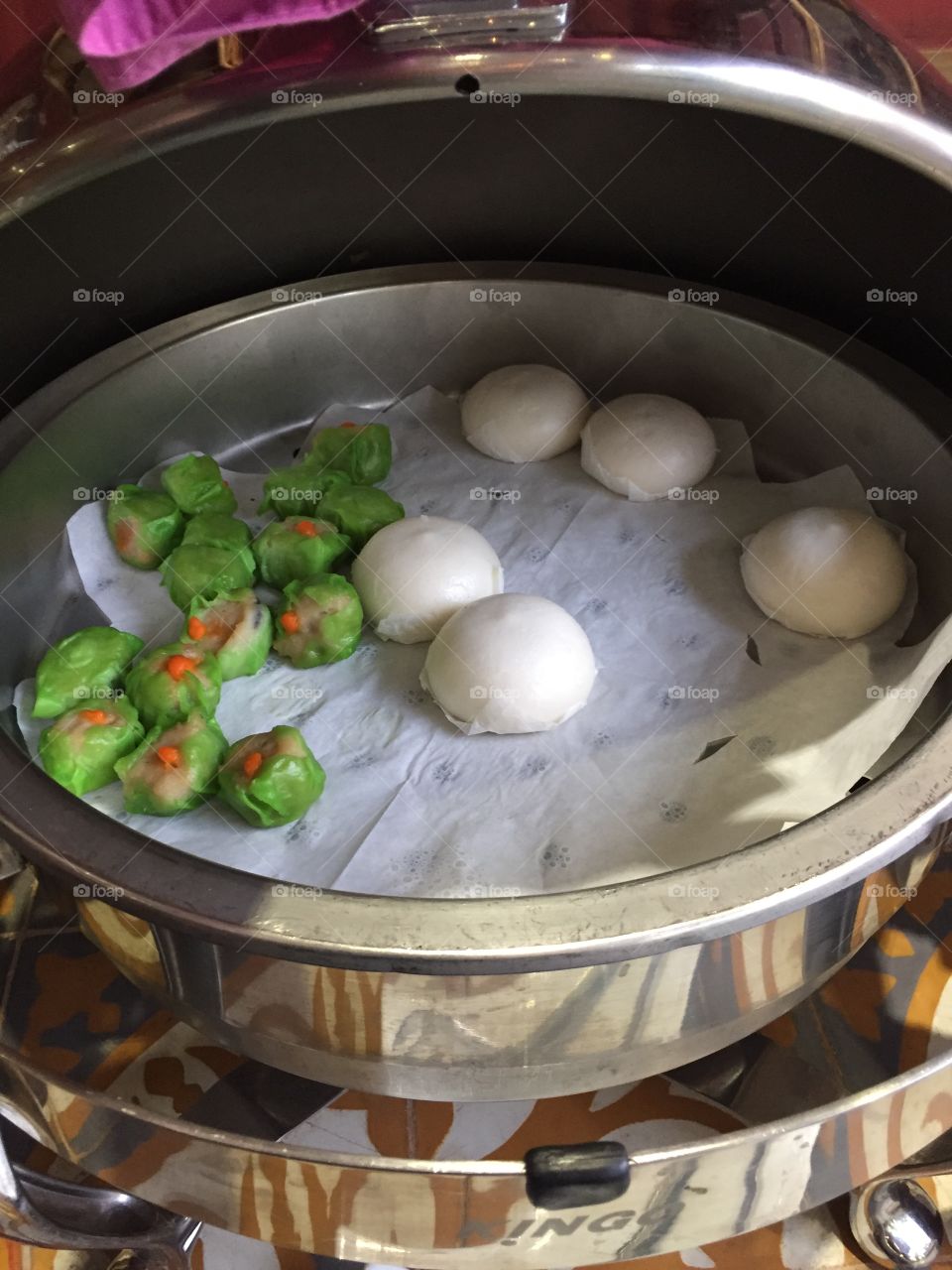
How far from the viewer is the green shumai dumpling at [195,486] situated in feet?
4.12

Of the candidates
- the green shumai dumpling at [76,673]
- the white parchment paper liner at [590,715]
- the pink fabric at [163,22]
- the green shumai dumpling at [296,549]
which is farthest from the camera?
the green shumai dumpling at [296,549]

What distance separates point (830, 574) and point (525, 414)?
0.40 meters

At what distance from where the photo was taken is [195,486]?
1.26 meters

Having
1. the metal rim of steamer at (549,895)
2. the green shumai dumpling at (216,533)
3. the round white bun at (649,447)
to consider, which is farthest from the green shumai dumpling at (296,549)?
the metal rim of steamer at (549,895)

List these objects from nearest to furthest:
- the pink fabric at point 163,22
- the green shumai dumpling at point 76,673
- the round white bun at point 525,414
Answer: the pink fabric at point 163,22, the green shumai dumpling at point 76,673, the round white bun at point 525,414

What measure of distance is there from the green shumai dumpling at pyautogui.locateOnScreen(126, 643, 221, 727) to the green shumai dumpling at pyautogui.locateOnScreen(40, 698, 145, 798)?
0.08 feet

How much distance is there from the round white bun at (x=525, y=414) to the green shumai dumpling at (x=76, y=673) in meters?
0.49

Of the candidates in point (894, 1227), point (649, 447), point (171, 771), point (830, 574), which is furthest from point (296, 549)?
point (894, 1227)

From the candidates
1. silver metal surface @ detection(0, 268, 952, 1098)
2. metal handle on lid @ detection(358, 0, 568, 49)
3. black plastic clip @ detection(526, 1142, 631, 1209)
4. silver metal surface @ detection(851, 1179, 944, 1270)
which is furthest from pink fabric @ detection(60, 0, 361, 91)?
silver metal surface @ detection(851, 1179, 944, 1270)

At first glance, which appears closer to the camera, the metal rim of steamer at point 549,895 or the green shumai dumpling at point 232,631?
the metal rim of steamer at point 549,895

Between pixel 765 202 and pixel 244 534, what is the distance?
2.16 ft

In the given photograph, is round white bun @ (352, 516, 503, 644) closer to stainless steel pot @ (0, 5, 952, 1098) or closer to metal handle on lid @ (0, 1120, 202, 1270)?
stainless steel pot @ (0, 5, 952, 1098)

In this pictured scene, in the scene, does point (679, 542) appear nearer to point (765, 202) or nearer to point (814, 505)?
point (814, 505)

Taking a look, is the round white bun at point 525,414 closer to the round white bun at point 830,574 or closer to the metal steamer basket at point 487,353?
the metal steamer basket at point 487,353
